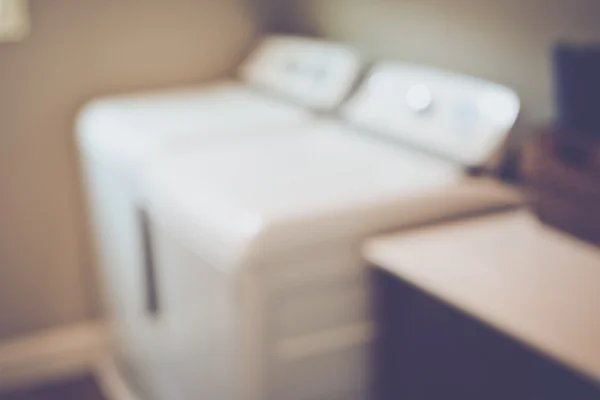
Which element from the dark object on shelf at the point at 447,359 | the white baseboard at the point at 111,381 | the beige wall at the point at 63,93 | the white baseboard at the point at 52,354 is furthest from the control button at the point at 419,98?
the white baseboard at the point at 52,354

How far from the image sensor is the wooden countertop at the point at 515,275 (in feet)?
3.55

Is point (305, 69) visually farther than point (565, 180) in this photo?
Yes

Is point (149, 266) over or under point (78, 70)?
under

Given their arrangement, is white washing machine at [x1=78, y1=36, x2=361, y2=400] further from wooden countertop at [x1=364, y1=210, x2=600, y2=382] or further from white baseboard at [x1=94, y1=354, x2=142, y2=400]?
wooden countertop at [x1=364, y1=210, x2=600, y2=382]

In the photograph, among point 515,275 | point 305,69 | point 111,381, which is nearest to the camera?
point 515,275

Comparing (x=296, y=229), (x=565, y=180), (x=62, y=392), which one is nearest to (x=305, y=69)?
(x=296, y=229)

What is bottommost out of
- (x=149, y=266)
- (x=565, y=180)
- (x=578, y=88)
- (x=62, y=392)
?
(x=62, y=392)

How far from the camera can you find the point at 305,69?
85.4 inches

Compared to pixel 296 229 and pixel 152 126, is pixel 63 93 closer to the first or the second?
pixel 152 126

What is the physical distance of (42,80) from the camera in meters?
2.21

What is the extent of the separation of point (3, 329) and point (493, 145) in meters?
1.58

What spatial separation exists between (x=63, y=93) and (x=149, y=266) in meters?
0.73

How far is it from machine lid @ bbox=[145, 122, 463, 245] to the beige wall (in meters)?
0.68

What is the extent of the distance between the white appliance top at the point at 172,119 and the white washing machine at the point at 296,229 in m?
0.13
